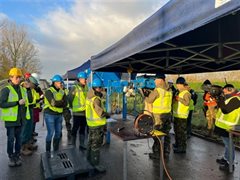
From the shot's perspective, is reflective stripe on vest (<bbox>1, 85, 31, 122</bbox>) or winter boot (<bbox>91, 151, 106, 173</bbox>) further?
reflective stripe on vest (<bbox>1, 85, 31, 122</bbox>)

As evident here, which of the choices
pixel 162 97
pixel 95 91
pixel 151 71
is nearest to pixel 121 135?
pixel 95 91

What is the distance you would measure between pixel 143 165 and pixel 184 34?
2540mm

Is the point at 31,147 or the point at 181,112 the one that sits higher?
the point at 181,112

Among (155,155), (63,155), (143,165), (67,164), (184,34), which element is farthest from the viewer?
(155,155)

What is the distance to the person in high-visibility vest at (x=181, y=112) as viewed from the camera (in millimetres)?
4977

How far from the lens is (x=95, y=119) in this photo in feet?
12.8

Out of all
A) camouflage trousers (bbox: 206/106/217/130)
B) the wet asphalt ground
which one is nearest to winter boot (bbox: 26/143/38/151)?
the wet asphalt ground

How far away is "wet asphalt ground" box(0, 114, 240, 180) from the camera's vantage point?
12.8 ft

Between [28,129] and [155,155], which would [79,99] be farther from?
[155,155]

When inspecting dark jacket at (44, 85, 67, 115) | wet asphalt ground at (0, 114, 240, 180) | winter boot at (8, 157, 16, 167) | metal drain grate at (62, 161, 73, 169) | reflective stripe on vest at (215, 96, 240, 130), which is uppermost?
dark jacket at (44, 85, 67, 115)

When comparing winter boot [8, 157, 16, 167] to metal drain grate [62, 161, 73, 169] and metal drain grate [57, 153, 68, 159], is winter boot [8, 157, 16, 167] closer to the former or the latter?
metal drain grate [57, 153, 68, 159]

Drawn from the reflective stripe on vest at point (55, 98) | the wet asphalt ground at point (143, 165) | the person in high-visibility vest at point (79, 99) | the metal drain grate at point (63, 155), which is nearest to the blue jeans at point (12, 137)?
the wet asphalt ground at point (143, 165)

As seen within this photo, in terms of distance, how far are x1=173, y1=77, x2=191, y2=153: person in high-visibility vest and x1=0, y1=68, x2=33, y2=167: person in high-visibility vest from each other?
126 inches

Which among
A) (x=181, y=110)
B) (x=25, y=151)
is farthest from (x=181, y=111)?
(x=25, y=151)
